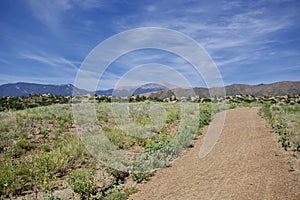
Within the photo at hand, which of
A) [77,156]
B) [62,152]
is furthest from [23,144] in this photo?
[77,156]

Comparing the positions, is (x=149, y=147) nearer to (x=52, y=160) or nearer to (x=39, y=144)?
(x=52, y=160)

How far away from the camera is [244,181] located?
4.88 meters

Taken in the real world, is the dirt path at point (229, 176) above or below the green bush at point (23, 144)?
below

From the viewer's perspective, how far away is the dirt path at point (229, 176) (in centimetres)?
445

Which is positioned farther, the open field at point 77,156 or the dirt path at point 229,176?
the open field at point 77,156

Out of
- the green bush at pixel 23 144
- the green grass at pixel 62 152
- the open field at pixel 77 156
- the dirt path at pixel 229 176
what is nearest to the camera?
the dirt path at pixel 229 176

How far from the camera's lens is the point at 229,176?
17.2 feet

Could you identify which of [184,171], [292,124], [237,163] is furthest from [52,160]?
[292,124]

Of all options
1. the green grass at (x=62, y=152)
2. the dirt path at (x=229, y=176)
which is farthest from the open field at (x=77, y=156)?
the dirt path at (x=229, y=176)

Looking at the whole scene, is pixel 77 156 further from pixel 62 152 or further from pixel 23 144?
pixel 23 144

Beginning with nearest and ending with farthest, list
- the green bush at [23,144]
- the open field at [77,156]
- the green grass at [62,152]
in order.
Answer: the open field at [77,156]
the green grass at [62,152]
the green bush at [23,144]

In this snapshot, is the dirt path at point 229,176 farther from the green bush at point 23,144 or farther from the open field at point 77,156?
the green bush at point 23,144

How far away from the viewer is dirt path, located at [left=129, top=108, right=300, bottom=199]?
14.6ft

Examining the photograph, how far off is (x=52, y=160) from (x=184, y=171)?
12.1 feet
